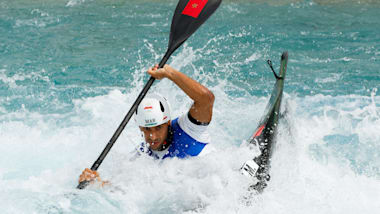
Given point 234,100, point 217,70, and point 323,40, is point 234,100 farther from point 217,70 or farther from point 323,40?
point 323,40

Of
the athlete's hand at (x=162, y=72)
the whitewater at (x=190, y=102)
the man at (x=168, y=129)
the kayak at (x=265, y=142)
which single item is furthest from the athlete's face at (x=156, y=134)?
the kayak at (x=265, y=142)

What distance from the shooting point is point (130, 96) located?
273 inches

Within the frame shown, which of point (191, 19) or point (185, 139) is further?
point (191, 19)

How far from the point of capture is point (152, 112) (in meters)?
3.58

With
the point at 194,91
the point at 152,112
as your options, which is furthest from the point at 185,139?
the point at 194,91

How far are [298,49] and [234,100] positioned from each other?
259 centimetres

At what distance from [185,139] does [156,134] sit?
9.3 inches

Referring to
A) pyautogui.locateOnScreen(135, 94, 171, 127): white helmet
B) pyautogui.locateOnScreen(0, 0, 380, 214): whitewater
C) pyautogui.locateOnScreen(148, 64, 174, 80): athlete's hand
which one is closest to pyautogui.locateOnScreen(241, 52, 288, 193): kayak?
pyautogui.locateOnScreen(0, 0, 380, 214): whitewater

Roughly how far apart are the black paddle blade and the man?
0.79 meters

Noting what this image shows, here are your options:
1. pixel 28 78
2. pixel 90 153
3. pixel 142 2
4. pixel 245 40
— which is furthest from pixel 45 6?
pixel 90 153

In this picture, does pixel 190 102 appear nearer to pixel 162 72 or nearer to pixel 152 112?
pixel 152 112

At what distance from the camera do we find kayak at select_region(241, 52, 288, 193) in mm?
3797

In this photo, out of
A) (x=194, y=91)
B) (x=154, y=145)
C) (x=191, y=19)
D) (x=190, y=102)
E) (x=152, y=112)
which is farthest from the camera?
(x=190, y=102)

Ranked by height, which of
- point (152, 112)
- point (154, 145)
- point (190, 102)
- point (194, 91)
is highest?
point (194, 91)
